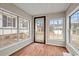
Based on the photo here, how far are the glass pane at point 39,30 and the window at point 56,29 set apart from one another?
69 centimetres

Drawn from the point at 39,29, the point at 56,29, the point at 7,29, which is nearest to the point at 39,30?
the point at 39,29

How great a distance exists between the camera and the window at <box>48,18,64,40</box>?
18.4 feet

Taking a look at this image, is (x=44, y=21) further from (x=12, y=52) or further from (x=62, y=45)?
(x=12, y=52)

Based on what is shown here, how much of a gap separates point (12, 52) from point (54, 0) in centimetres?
347

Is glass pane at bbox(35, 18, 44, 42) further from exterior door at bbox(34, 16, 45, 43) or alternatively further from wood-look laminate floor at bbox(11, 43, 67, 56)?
wood-look laminate floor at bbox(11, 43, 67, 56)

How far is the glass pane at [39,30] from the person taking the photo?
6605 mm

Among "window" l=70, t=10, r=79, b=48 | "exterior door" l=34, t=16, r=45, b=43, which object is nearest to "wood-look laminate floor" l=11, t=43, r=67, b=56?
"window" l=70, t=10, r=79, b=48

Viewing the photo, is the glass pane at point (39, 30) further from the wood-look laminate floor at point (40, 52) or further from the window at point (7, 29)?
the window at point (7, 29)

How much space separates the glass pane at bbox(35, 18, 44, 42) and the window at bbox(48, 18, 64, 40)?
0.69 metres

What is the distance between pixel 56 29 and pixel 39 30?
1483 millimetres

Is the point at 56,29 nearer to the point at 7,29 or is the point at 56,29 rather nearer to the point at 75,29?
the point at 75,29

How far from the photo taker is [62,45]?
5449 millimetres

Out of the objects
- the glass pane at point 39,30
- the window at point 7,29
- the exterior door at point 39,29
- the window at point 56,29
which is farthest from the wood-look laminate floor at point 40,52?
the glass pane at point 39,30

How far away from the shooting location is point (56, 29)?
229 inches
